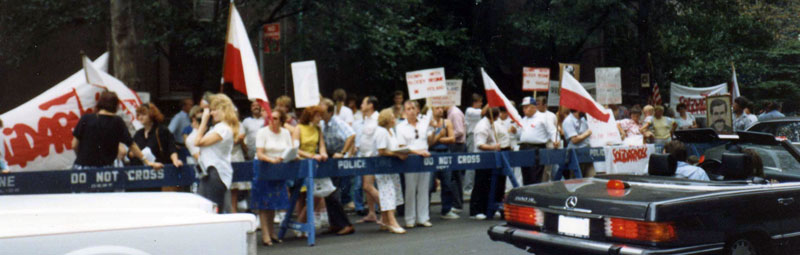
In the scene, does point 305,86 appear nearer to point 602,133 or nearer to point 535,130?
point 535,130

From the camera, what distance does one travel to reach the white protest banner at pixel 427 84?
1406 cm

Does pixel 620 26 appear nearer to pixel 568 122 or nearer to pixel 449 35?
pixel 449 35

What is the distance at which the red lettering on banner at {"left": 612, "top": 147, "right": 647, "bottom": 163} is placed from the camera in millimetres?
13117

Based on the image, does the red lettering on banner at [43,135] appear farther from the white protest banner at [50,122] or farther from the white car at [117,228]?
the white car at [117,228]

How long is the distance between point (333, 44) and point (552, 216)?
43.6 ft

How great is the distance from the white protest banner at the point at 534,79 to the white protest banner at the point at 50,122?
8.59 m

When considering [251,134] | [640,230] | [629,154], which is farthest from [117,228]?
[629,154]

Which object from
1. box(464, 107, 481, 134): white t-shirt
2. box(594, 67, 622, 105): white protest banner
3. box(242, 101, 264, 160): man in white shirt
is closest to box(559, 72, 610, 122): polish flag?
box(464, 107, 481, 134): white t-shirt

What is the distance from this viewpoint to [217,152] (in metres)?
9.08

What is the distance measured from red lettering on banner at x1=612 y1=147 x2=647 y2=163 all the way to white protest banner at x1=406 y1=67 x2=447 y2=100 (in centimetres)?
275

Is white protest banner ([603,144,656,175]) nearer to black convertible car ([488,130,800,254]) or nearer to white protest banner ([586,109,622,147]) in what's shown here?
white protest banner ([586,109,622,147])

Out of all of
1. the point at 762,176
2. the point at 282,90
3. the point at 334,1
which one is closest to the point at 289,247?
the point at 762,176

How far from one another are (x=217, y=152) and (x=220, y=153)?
4cm

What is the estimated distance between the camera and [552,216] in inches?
266
